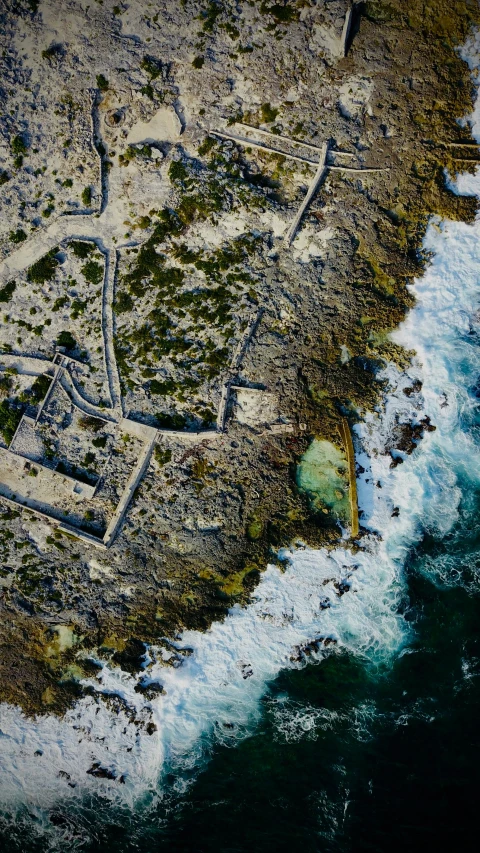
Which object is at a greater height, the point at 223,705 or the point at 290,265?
the point at 290,265

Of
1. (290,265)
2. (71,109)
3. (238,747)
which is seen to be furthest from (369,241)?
(238,747)

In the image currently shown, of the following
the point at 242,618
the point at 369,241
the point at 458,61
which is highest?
the point at 458,61

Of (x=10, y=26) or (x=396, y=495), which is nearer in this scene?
(x=10, y=26)

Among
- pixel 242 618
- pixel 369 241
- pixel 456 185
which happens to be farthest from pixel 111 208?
pixel 242 618

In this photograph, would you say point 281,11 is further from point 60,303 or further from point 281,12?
point 60,303

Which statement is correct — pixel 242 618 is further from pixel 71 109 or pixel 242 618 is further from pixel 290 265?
pixel 71 109

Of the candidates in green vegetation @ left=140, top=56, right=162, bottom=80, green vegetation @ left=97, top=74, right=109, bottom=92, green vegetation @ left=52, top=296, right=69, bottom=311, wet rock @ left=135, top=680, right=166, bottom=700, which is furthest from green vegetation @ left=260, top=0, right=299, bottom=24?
wet rock @ left=135, top=680, right=166, bottom=700

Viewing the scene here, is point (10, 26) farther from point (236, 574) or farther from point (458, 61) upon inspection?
point (236, 574)

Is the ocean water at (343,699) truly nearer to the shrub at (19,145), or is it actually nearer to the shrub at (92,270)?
the shrub at (92,270)

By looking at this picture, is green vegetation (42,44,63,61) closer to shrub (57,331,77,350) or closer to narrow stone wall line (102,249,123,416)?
narrow stone wall line (102,249,123,416)
